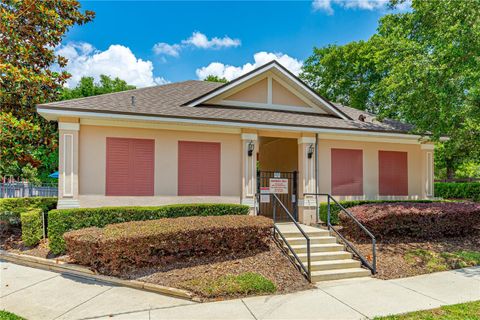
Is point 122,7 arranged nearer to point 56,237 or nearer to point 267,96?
point 267,96

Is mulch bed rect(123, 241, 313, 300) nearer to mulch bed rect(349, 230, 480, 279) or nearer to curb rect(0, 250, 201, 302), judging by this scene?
curb rect(0, 250, 201, 302)

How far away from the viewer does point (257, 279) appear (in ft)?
18.7

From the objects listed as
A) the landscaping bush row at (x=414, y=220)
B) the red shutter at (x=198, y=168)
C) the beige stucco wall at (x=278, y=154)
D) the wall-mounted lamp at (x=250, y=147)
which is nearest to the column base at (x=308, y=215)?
the landscaping bush row at (x=414, y=220)

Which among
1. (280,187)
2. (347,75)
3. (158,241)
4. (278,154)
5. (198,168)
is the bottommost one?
(158,241)

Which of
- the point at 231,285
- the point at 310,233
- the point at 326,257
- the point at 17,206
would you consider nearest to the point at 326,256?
the point at 326,257

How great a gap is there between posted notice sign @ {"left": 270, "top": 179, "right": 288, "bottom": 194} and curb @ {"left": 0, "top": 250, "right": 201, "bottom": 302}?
590cm

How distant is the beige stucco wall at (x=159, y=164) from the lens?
854 centimetres

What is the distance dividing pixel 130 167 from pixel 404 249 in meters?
8.04

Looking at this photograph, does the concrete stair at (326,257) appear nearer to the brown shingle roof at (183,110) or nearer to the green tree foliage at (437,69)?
the brown shingle roof at (183,110)

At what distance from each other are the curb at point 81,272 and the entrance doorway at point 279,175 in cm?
464

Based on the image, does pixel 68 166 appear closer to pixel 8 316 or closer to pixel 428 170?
pixel 8 316

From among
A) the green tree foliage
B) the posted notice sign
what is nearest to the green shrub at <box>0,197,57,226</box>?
the posted notice sign

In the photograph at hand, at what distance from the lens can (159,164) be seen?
30.1ft

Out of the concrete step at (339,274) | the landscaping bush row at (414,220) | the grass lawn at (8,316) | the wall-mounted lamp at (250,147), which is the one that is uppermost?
the wall-mounted lamp at (250,147)
